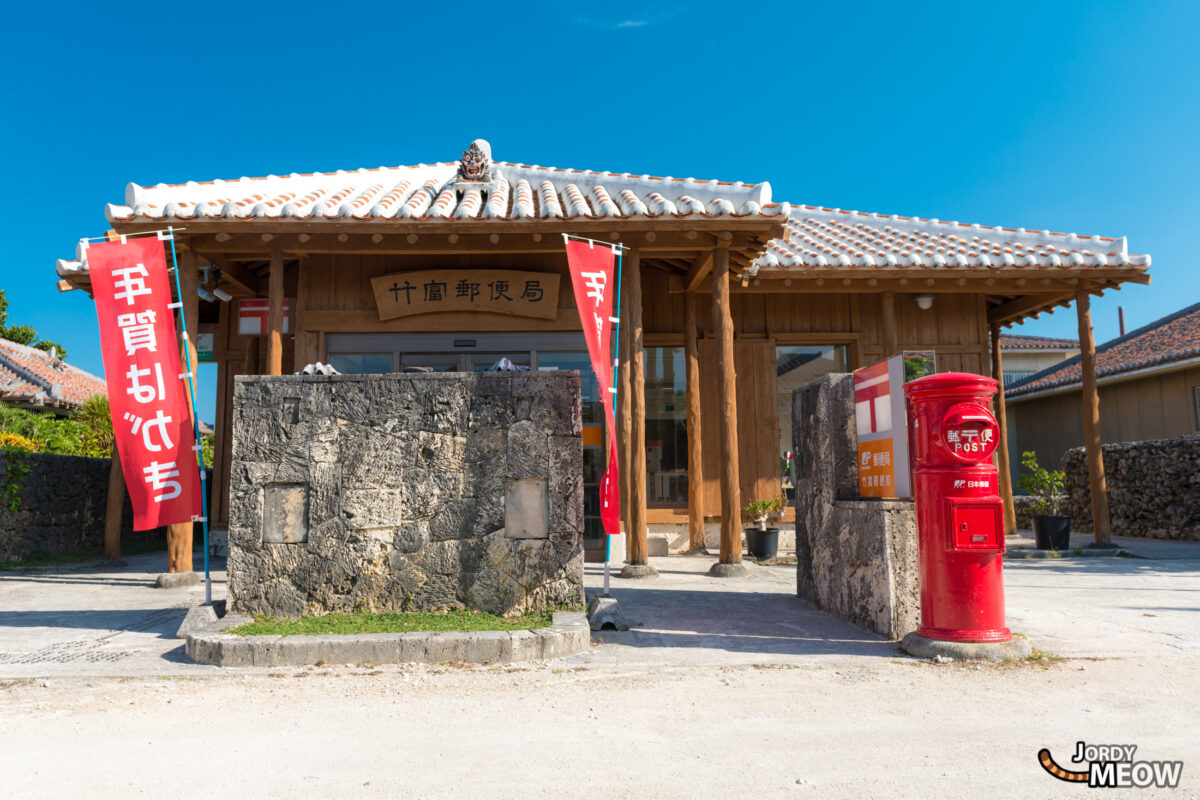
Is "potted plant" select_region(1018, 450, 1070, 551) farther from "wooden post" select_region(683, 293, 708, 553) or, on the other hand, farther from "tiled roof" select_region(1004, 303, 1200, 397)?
"tiled roof" select_region(1004, 303, 1200, 397)

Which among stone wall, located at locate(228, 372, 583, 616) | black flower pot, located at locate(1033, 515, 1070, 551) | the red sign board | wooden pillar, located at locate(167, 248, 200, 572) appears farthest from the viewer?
the red sign board

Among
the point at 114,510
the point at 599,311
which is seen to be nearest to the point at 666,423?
the point at 599,311

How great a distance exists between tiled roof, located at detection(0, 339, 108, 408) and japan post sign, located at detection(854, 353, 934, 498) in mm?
17636

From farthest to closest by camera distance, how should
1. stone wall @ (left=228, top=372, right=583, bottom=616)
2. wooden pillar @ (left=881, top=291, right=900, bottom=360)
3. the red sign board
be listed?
1. wooden pillar @ (left=881, top=291, right=900, bottom=360)
2. the red sign board
3. stone wall @ (left=228, top=372, right=583, bottom=616)

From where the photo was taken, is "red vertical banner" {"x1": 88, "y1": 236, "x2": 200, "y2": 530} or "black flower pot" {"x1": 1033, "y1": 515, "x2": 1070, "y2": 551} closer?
"red vertical banner" {"x1": 88, "y1": 236, "x2": 200, "y2": 530}

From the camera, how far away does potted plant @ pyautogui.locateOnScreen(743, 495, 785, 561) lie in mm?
9648

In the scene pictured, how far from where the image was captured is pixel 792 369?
36.7 ft

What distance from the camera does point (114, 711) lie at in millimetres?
3826

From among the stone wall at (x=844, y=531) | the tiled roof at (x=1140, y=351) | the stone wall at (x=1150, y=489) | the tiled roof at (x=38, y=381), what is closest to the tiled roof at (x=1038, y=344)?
the tiled roof at (x=1140, y=351)

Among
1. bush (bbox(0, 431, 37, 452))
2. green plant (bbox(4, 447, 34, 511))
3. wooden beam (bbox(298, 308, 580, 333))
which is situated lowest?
green plant (bbox(4, 447, 34, 511))

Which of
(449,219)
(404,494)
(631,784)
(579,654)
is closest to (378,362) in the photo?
(449,219)

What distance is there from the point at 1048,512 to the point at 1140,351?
352 inches

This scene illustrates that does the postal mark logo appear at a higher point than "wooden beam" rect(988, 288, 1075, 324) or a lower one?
lower

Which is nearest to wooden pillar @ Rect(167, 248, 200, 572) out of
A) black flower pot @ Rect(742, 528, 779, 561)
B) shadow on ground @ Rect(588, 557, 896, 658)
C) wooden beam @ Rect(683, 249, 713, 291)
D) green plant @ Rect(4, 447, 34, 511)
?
green plant @ Rect(4, 447, 34, 511)
